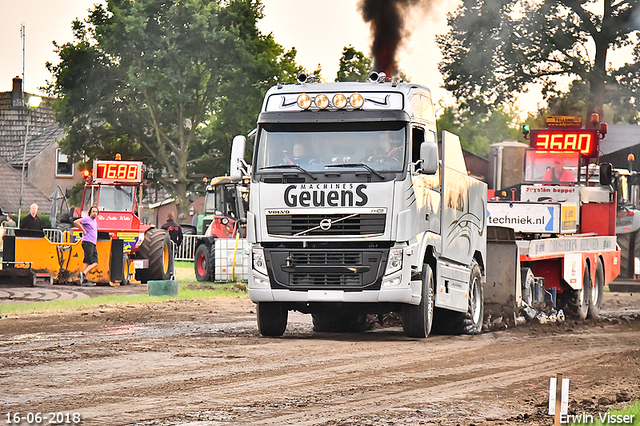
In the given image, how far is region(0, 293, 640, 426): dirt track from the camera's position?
352 inches

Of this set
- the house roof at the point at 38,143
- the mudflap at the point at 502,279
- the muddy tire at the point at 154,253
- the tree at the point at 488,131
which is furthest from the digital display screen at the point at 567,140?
the tree at the point at 488,131

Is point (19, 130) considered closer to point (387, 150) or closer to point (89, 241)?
point (89, 241)

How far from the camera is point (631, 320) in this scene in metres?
20.8

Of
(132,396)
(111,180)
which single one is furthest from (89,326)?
(111,180)

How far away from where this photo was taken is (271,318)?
50.9ft

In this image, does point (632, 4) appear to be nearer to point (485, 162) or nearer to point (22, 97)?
Result: point (485, 162)

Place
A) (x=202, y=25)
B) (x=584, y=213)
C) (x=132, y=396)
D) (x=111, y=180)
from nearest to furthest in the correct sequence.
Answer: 1. (x=132, y=396)
2. (x=584, y=213)
3. (x=111, y=180)
4. (x=202, y=25)

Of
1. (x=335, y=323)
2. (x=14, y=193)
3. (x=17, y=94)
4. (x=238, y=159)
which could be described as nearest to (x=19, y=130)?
(x=17, y=94)

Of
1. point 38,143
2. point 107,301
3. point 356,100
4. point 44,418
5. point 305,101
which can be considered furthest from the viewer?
point 38,143

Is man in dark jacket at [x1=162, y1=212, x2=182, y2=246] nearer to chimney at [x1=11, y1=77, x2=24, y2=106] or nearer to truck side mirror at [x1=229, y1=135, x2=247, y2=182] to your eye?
truck side mirror at [x1=229, y1=135, x2=247, y2=182]

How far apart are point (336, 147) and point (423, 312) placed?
2.57 m

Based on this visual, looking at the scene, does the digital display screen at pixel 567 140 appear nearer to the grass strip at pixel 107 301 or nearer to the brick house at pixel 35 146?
the grass strip at pixel 107 301

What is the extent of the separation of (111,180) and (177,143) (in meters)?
29.7

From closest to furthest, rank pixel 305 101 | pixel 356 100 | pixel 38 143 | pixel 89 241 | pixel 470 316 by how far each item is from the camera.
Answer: pixel 356 100 → pixel 305 101 → pixel 470 316 → pixel 89 241 → pixel 38 143
